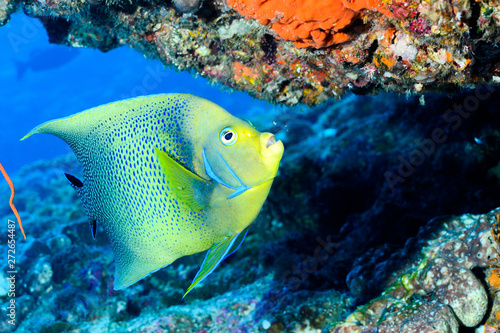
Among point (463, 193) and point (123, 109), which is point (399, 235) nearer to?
point (463, 193)

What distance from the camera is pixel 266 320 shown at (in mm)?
3238

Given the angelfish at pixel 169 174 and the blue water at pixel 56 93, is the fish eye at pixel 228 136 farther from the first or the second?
the blue water at pixel 56 93

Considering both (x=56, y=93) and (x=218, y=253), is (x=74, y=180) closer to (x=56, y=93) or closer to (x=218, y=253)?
(x=218, y=253)

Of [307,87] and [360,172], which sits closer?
[307,87]

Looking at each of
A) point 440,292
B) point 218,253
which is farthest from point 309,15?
point 440,292

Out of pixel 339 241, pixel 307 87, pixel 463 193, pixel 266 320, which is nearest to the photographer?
pixel 307 87

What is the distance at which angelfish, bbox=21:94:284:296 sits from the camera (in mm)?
1144

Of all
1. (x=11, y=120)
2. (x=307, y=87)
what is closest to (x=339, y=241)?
(x=307, y=87)

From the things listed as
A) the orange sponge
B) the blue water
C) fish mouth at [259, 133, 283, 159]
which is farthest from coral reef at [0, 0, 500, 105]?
the blue water

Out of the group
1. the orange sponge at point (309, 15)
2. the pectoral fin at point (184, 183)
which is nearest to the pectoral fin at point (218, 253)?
the pectoral fin at point (184, 183)

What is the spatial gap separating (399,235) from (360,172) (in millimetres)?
1500

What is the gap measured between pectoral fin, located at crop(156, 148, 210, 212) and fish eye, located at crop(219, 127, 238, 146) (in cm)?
17

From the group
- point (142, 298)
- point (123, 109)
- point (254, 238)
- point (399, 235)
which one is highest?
point (123, 109)

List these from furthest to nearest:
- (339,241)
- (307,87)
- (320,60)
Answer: (339,241) < (307,87) < (320,60)
